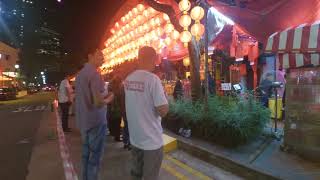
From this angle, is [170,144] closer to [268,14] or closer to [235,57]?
[268,14]

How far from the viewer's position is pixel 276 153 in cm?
715

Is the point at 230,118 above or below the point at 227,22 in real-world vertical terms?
below

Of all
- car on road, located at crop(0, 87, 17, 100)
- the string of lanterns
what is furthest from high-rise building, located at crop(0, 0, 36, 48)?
the string of lanterns

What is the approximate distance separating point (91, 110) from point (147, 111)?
1.58m

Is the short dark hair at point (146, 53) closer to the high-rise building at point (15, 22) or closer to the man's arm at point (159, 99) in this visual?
the man's arm at point (159, 99)

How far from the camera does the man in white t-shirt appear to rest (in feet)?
11.8

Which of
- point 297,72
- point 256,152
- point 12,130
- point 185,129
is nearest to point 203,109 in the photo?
point 185,129

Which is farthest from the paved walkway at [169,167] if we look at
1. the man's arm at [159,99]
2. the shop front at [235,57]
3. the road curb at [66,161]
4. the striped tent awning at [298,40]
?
the shop front at [235,57]

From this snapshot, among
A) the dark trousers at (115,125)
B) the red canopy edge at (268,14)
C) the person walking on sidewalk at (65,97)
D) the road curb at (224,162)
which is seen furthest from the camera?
the person walking on sidewalk at (65,97)

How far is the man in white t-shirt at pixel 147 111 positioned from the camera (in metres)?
3.58

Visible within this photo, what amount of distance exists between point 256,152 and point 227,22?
5.99 m

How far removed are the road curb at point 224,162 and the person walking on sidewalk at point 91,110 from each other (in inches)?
99.5

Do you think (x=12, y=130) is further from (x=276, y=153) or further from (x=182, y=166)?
(x=276, y=153)

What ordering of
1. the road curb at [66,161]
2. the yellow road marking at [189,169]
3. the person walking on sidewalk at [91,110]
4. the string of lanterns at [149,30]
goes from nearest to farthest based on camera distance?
the person walking on sidewalk at [91,110]
the yellow road marking at [189,169]
the road curb at [66,161]
the string of lanterns at [149,30]
